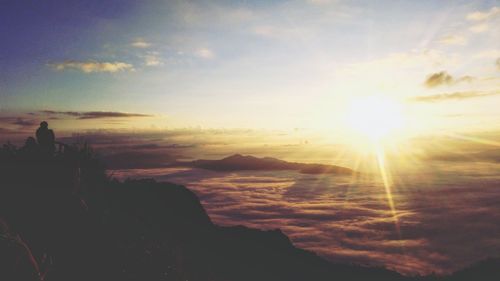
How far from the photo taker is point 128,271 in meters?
10.4

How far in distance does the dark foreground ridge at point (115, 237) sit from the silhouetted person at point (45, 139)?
1.05ft

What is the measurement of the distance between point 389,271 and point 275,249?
7884mm

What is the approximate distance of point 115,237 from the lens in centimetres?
1154

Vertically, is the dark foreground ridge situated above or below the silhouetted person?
below

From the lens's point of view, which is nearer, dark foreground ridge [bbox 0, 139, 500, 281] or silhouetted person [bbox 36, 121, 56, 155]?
dark foreground ridge [bbox 0, 139, 500, 281]

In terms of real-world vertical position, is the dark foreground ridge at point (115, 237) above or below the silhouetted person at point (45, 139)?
below

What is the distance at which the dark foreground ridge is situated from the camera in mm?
10211

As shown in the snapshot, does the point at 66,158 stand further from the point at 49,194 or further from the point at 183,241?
the point at 183,241

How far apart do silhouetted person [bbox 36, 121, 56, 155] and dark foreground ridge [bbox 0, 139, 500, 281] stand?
32 centimetres

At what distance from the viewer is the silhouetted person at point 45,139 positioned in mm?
15031

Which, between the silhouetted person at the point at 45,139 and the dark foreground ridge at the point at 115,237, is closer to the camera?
the dark foreground ridge at the point at 115,237

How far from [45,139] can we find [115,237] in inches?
246

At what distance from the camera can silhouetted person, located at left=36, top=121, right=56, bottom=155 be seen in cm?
1503

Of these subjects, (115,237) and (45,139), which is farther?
(45,139)
